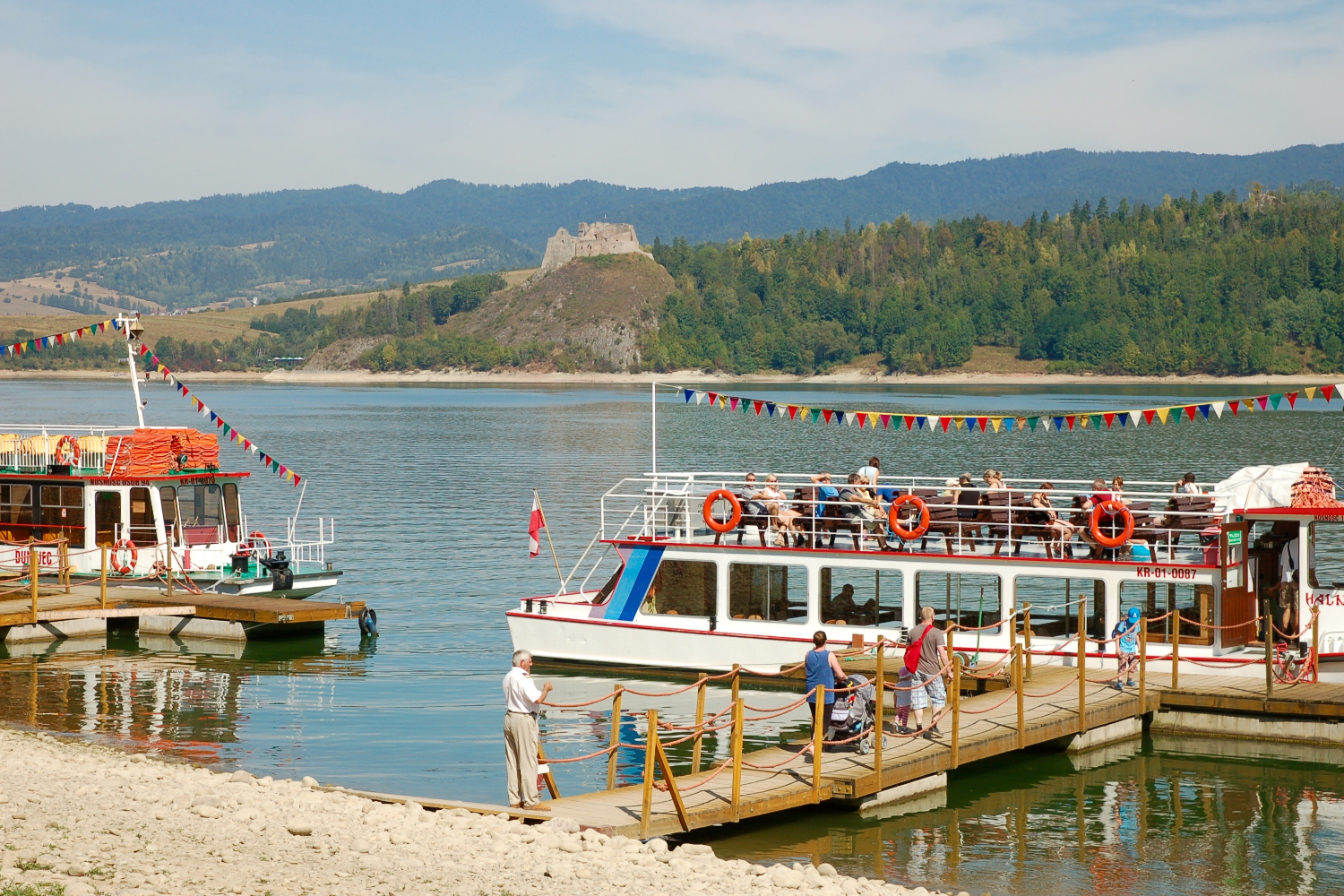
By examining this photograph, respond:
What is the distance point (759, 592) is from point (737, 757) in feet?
32.6

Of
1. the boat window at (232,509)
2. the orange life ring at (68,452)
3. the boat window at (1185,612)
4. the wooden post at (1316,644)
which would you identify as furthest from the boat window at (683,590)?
Result: the orange life ring at (68,452)

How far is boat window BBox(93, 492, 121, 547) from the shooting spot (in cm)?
3161

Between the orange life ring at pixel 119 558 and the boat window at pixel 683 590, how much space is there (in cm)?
1238

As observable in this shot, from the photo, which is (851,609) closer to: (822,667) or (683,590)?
(683,590)

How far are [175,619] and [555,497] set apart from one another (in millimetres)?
30907

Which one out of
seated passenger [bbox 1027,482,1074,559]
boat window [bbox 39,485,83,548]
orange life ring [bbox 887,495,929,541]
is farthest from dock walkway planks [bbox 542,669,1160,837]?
boat window [bbox 39,485,83,548]

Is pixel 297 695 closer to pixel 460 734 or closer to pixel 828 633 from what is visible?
pixel 460 734

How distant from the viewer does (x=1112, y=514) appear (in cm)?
2300

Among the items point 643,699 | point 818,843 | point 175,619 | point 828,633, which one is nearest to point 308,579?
point 175,619

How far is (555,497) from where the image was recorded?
60.0 metres

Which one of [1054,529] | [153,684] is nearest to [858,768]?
[1054,529]

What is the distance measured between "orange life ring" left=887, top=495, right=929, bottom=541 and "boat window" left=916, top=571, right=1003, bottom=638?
675 mm

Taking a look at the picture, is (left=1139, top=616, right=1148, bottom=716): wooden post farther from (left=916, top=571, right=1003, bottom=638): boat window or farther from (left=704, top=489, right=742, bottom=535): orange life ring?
(left=704, top=489, right=742, bottom=535): orange life ring

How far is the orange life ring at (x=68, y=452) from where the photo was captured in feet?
104
